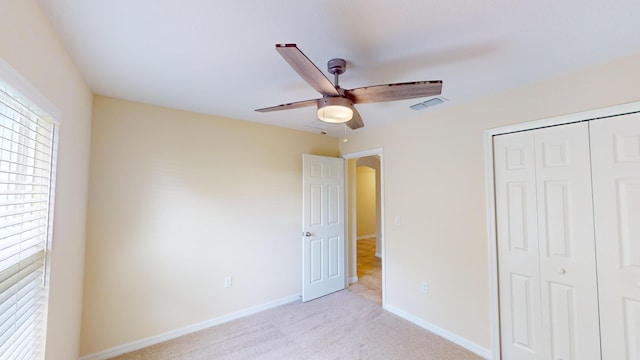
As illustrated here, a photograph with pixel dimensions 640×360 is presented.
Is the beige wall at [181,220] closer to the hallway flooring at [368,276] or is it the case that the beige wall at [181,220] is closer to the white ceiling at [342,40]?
the white ceiling at [342,40]

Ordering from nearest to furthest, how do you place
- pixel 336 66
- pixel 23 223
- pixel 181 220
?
pixel 23 223, pixel 336 66, pixel 181 220

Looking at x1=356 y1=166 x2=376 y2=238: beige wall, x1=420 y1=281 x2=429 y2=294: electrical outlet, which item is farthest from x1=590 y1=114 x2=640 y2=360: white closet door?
x1=356 y1=166 x2=376 y2=238: beige wall

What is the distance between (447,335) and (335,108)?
2583 millimetres

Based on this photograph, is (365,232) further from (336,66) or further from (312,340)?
(336,66)

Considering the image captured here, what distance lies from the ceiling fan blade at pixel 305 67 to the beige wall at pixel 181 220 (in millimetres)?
1920

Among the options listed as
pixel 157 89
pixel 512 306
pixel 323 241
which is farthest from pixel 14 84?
pixel 512 306

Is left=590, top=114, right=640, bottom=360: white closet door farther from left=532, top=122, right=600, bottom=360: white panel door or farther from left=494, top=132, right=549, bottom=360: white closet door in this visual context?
left=494, top=132, right=549, bottom=360: white closet door

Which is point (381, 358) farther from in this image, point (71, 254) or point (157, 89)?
point (157, 89)

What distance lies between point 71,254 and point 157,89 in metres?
1.46

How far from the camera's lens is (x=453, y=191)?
2.60 m

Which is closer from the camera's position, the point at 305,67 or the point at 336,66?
the point at 305,67

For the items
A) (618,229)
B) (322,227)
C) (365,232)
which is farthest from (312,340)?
(365,232)

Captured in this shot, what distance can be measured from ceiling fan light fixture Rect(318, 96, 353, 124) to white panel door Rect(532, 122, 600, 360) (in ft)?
5.54

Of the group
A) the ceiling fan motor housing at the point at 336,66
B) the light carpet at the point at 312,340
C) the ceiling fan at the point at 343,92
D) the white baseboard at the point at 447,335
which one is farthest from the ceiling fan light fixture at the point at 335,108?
the white baseboard at the point at 447,335
